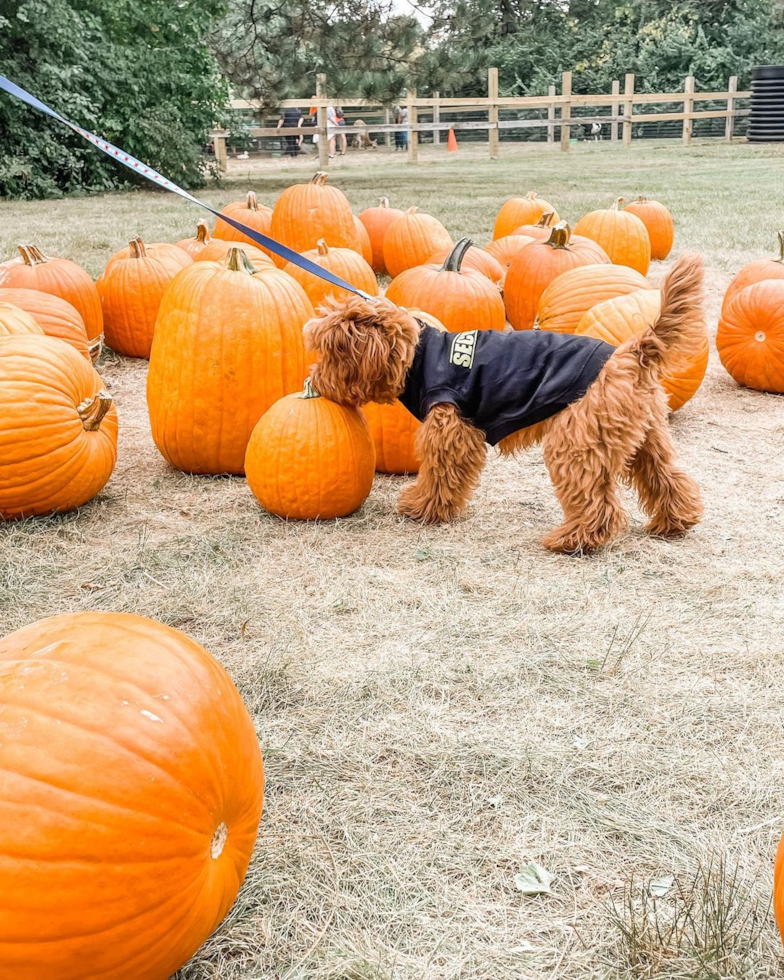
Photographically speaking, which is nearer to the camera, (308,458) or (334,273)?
(308,458)

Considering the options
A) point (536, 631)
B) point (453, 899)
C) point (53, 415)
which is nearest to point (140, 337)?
point (53, 415)

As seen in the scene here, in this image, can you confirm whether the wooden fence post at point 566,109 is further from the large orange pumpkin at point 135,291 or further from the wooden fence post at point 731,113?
the large orange pumpkin at point 135,291

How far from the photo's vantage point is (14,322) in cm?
434

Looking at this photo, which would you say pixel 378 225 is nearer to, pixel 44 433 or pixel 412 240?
pixel 412 240

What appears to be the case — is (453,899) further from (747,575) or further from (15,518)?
(15,518)

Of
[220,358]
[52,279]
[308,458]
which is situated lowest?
[308,458]

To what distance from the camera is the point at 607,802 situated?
7.56 feet

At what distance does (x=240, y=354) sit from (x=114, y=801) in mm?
2956

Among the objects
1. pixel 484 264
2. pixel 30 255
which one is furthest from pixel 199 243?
pixel 484 264

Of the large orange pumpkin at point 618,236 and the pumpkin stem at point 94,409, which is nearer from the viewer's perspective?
the pumpkin stem at point 94,409

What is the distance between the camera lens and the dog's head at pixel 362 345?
371cm

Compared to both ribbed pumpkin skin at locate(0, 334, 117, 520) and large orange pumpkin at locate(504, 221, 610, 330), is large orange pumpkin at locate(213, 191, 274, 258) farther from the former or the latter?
ribbed pumpkin skin at locate(0, 334, 117, 520)

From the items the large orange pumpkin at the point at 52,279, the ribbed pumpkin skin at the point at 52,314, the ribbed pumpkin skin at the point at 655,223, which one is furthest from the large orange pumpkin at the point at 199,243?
the ribbed pumpkin skin at the point at 655,223

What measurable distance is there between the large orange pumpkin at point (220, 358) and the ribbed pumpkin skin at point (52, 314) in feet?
3.00
